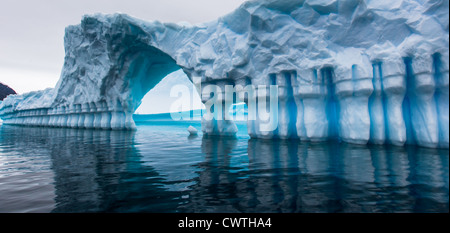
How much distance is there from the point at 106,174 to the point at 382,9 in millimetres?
10278

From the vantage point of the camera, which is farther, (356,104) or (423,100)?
(356,104)

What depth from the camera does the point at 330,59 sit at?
33.2ft

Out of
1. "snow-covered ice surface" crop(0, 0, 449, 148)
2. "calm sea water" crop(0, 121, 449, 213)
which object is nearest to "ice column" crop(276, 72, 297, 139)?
"snow-covered ice surface" crop(0, 0, 449, 148)

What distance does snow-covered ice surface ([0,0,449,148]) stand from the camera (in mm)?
7914

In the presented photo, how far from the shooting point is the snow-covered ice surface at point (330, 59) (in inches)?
312

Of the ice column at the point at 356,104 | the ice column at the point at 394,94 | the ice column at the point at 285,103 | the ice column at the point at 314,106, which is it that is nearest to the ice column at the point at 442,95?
the ice column at the point at 394,94

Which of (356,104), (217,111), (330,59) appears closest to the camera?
(356,104)

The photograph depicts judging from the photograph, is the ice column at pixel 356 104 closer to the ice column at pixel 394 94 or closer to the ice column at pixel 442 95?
the ice column at pixel 394 94

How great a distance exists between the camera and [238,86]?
1338cm

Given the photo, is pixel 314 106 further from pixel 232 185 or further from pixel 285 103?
pixel 232 185

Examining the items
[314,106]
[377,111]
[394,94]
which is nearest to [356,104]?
[377,111]

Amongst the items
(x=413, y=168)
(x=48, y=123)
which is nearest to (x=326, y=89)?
(x=413, y=168)
